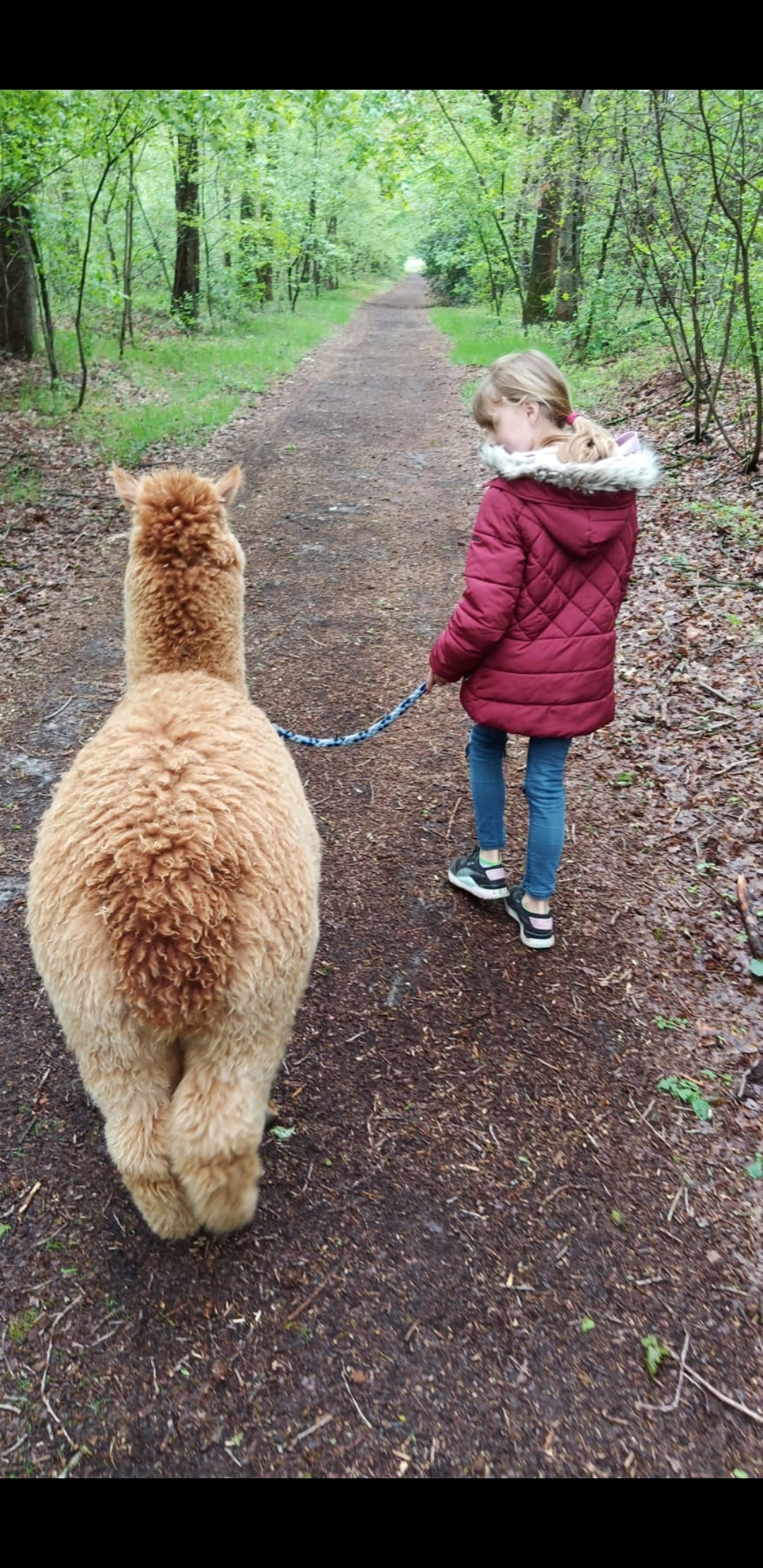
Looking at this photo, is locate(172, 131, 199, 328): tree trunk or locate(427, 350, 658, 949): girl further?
locate(172, 131, 199, 328): tree trunk

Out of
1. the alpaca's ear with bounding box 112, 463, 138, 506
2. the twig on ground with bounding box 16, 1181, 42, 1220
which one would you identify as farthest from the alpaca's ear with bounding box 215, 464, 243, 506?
the twig on ground with bounding box 16, 1181, 42, 1220

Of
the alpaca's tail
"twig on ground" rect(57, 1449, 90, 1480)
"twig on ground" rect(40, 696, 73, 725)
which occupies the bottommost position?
"twig on ground" rect(57, 1449, 90, 1480)

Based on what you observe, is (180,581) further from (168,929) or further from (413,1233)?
(413,1233)

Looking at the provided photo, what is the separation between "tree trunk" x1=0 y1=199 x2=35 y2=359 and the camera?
1219cm

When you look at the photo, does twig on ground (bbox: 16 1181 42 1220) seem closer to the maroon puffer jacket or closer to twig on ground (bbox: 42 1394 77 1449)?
twig on ground (bbox: 42 1394 77 1449)

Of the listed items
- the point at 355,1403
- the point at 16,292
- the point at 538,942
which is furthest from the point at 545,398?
the point at 16,292

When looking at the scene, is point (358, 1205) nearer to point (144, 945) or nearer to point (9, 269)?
point (144, 945)

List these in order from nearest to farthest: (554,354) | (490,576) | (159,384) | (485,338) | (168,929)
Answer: (168,929)
(490,576)
(159,384)
(554,354)
(485,338)

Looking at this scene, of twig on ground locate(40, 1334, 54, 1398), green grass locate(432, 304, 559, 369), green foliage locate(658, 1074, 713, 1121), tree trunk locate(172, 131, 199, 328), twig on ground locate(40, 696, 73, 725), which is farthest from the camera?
tree trunk locate(172, 131, 199, 328)

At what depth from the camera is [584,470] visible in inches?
118

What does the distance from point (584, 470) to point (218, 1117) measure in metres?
2.47

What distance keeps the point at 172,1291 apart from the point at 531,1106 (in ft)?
4.56
